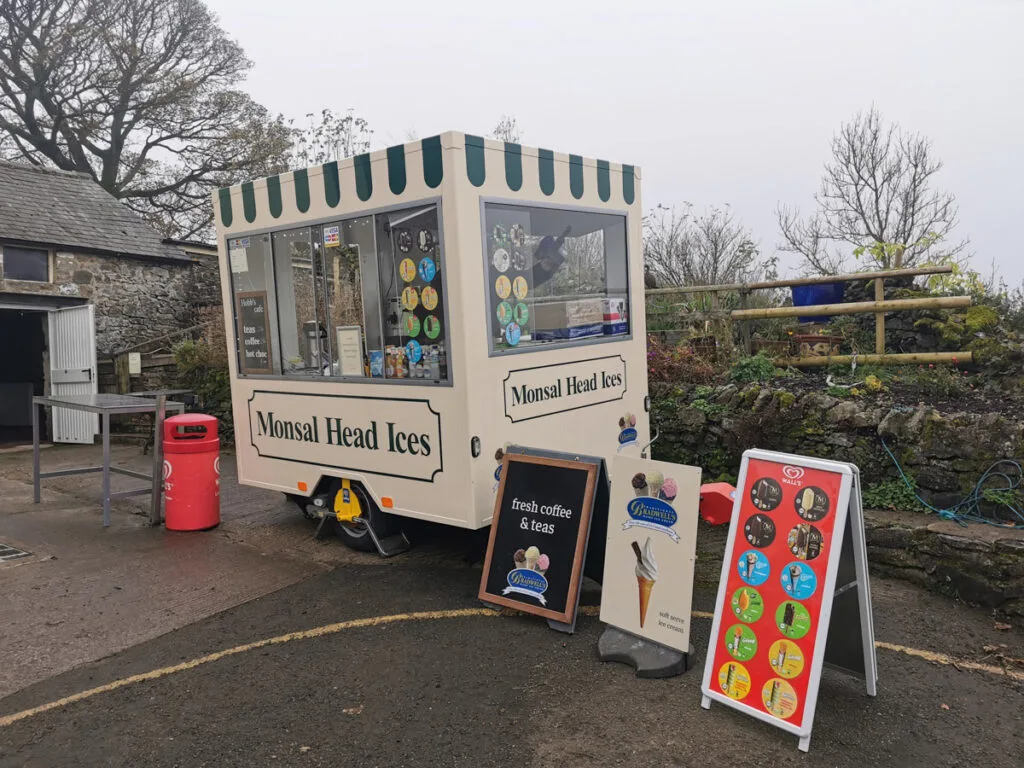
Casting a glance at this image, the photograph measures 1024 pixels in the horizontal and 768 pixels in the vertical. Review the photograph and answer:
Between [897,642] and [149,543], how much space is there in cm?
543

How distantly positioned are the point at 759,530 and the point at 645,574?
2.34 ft

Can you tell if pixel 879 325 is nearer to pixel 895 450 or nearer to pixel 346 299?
pixel 895 450

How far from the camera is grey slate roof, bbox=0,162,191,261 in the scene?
1190cm

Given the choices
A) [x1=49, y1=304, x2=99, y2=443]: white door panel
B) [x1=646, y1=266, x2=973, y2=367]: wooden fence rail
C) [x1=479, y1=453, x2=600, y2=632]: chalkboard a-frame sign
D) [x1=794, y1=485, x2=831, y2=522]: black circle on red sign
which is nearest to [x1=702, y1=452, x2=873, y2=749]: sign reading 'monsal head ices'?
[x1=794, y1=485, x2=831, y2=522]: black circle on red sign

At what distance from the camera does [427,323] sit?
15.5ft

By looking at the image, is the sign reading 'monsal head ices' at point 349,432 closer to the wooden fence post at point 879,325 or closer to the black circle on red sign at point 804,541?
the black circle on red sign at point 804,541

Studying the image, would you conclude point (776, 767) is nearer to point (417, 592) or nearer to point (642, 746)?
point (642, 746)

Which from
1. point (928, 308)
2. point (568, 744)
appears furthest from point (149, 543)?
point (928, 308)

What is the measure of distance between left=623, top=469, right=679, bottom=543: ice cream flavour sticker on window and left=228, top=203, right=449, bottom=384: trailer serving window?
1.47 m

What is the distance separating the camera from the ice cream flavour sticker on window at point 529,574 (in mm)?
4125

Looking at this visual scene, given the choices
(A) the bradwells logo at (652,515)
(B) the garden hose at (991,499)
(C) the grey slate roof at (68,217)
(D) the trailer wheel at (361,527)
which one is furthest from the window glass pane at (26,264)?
(B) the garden hose at (991,499)

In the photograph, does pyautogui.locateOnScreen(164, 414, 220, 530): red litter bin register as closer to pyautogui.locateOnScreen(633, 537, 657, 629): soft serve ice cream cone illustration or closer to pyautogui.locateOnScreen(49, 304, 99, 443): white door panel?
pyautogui.locateOnScreen(633, 537, 657, 629): soft serve ice cream cone illustration

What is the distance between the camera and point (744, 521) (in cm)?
324

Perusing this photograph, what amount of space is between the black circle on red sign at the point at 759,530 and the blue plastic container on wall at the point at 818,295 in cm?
529
